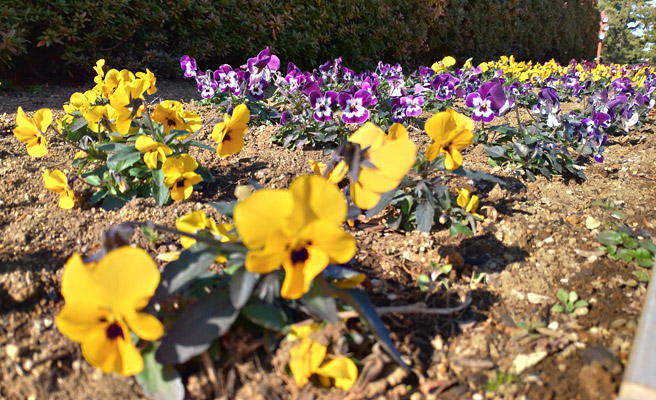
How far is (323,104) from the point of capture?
10.3ft

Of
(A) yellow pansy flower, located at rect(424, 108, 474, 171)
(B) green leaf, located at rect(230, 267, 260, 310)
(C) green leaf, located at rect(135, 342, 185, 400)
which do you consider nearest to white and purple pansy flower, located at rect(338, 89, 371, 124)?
(A) yellow pansy flower, located at rect(424, 108, 474, 171)

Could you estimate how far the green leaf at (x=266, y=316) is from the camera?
1338mm

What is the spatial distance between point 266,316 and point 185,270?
24 centimetres

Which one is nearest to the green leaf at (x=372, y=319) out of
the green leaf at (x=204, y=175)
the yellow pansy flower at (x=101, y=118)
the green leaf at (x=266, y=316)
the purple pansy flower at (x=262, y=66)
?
the green leaf at (x=266, y=316)

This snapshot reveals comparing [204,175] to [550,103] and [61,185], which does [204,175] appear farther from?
[550,103]

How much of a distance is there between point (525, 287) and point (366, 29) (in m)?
5.66

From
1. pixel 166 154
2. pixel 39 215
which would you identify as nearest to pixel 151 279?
pixel 166 154

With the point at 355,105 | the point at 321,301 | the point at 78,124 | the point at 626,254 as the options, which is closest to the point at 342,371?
the point at 321,301

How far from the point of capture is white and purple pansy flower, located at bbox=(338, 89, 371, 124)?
9.73ft

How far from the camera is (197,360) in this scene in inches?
55.4

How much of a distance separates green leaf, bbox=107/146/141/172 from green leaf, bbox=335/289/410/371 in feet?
4.44

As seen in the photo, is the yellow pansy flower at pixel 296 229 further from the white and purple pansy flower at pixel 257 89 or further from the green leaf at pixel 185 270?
the white and purple pansy flower at pixel 257 89

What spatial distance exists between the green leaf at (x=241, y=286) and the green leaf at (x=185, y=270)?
0.10 metres

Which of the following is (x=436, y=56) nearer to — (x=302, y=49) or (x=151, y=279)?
(x=302, y=49)
